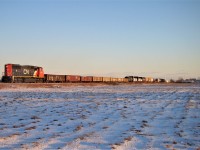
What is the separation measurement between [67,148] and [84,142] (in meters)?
0.69

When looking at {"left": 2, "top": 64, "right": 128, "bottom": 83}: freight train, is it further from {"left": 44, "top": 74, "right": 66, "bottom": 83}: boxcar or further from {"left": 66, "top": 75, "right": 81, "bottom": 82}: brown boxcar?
{"left": 66, "top": 75, "right": 81, "bottom": 82}: brown boxcar

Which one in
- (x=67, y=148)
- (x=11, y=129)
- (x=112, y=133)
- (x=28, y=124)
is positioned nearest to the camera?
(x=67, y=148)

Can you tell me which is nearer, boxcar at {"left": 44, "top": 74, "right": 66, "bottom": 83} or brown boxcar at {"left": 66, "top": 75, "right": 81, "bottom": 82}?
boxcar at {"left": 44, "top": 74, "right": 66, "bottom": 83}

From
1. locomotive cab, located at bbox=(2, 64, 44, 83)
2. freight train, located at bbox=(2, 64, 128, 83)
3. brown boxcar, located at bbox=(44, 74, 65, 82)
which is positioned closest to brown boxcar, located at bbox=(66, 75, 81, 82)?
brown boxcar, located at bbox=(44, 74, 65, 82)

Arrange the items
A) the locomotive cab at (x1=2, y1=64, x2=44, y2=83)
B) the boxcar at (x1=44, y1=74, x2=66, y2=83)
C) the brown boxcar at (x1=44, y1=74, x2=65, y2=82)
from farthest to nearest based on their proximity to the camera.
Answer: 1. the brown boxcar at (x1=44, y1=74, x2=65, y2=82)
2. the boxcar at (x1=44, y1=74, x2=66, y2=83)
3. the locomotive cab at (x1=2, y1=64, x2=44, y2=83)

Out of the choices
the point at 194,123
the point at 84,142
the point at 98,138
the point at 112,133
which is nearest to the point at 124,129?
the point at 112,133

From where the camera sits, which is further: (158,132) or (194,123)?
(194,123)

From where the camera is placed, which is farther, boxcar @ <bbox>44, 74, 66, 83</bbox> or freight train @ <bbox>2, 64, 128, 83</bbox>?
boxcar @ <bbox>44, 74, 66, 83</bbox>

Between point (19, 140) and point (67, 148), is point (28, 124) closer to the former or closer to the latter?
point (19, 140)

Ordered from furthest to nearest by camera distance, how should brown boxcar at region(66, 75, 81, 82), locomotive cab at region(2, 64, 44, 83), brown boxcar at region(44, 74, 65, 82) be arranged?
brown boxcar at region(66, 75, 81, 82)
brown boxcar at region(44, 74, 65, 82)
locomotive cab at region(2, 64, 44, 83)

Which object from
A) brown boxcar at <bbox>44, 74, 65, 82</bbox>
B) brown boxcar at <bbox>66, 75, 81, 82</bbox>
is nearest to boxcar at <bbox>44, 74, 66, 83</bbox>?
brown boxcar at <bbox>44, 74, 65, 82</bbox>

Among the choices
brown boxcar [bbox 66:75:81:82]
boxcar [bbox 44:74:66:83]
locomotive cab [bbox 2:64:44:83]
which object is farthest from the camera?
brown boxcar [bbox 66:75:81:82]

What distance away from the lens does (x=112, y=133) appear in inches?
301

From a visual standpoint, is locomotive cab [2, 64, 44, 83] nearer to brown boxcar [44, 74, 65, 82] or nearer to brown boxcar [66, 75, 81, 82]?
brown boxcar [44, 74, 65, 82]
